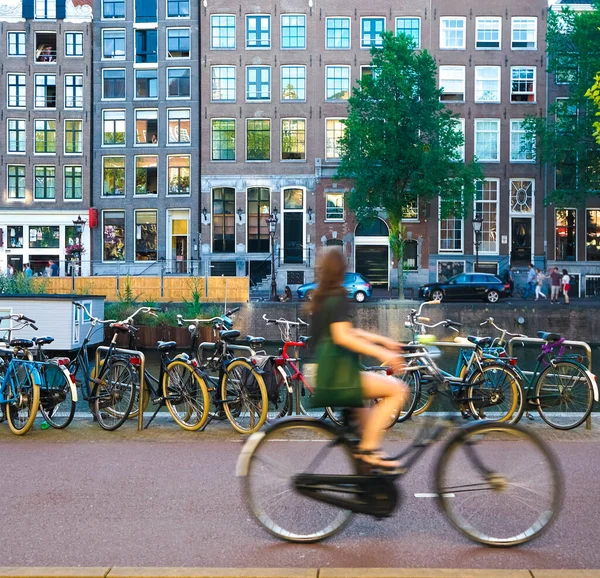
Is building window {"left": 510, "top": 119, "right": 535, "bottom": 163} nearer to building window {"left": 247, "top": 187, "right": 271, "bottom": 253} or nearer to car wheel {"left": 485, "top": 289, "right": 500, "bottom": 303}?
car wheel {"left": 485, "top": 289, "right": 500, "bottom": 303}

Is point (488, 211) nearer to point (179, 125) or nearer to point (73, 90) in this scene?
point (179, 125)

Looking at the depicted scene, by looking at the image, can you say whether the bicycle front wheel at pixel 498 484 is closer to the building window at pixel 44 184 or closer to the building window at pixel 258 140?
the building window at pixel 258 140

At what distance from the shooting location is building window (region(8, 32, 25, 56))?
39.5 metres

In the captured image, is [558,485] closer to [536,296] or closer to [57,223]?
[536,296]

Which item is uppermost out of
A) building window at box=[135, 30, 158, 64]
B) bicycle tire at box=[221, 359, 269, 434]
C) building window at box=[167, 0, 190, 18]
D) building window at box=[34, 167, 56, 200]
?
building window at box=[167, 0, 190, 18]

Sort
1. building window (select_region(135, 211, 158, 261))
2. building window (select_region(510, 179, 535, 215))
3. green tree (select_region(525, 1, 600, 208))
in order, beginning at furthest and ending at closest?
building window (select_region(135, 211, 158, 261))
building window (select_region(510, 179, 535, 215))
green tree (select_region(525, 1, 600, 208))

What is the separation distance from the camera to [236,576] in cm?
371

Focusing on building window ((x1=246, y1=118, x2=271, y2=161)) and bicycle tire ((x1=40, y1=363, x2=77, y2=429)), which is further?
building window ((x1=246, y1=118, x2=271, y2=161))

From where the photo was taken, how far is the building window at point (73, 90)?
39.2 metres

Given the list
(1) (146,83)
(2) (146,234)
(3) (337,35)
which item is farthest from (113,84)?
(3) (337,35)

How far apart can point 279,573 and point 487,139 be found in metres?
36.6

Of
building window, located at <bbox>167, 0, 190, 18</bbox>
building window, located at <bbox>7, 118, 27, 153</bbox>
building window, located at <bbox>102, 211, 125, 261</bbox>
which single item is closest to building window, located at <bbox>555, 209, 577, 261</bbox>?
building window, located at <bbox>167, 0, 190, 18</bbox>

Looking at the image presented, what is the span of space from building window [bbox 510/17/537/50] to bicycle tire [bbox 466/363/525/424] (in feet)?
111

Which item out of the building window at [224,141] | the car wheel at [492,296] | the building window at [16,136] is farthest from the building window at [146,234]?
the car wheel at [492,296]
